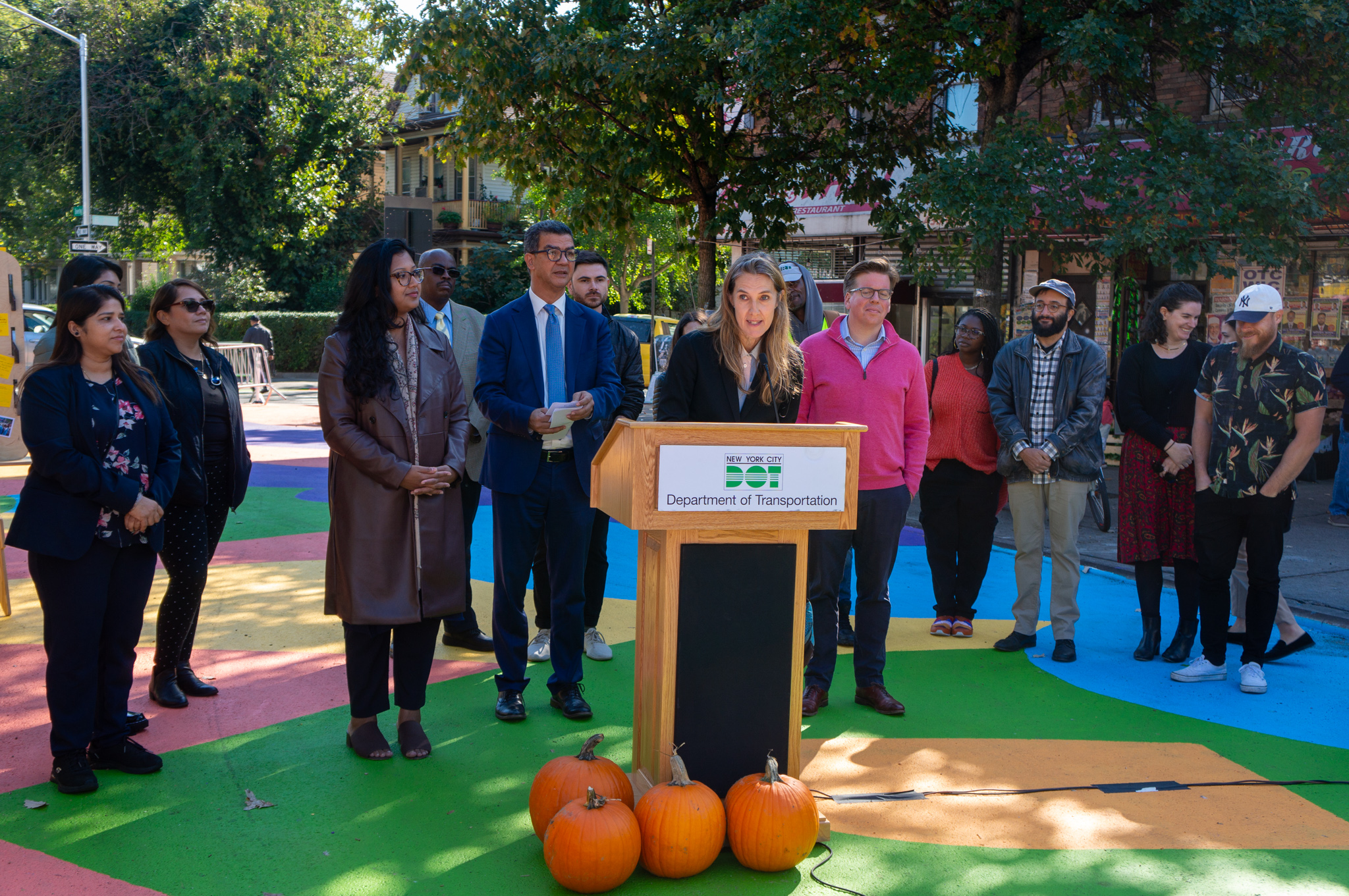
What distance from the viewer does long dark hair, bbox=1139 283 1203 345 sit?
5.98 m

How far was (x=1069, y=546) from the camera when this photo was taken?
20.0ft

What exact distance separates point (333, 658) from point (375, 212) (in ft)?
109

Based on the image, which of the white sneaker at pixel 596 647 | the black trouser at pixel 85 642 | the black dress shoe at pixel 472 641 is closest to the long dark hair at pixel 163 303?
the black trouser at pixel 85 642

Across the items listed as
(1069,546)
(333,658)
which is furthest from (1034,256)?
(333,658)

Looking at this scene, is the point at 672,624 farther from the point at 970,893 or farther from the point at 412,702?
the point at 412,702

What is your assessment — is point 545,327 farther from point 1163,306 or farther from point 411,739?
point 1163,306

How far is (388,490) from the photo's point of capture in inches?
166

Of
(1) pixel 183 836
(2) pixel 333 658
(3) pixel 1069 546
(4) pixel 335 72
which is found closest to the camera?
(1) pixel 183 836

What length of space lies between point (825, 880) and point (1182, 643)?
11.6 feet

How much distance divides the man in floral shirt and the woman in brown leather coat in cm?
378

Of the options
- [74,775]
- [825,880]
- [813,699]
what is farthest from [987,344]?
[74,775]

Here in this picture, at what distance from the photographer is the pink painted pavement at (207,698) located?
14.5 feet

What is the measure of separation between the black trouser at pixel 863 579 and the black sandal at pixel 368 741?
194 cm

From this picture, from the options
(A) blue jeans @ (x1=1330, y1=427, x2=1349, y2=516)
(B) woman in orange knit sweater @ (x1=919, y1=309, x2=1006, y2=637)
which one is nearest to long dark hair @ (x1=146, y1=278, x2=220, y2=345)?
(B) woman in orange knit sweater @ (x1=919, y1=309, x2=1006, y2=637)
